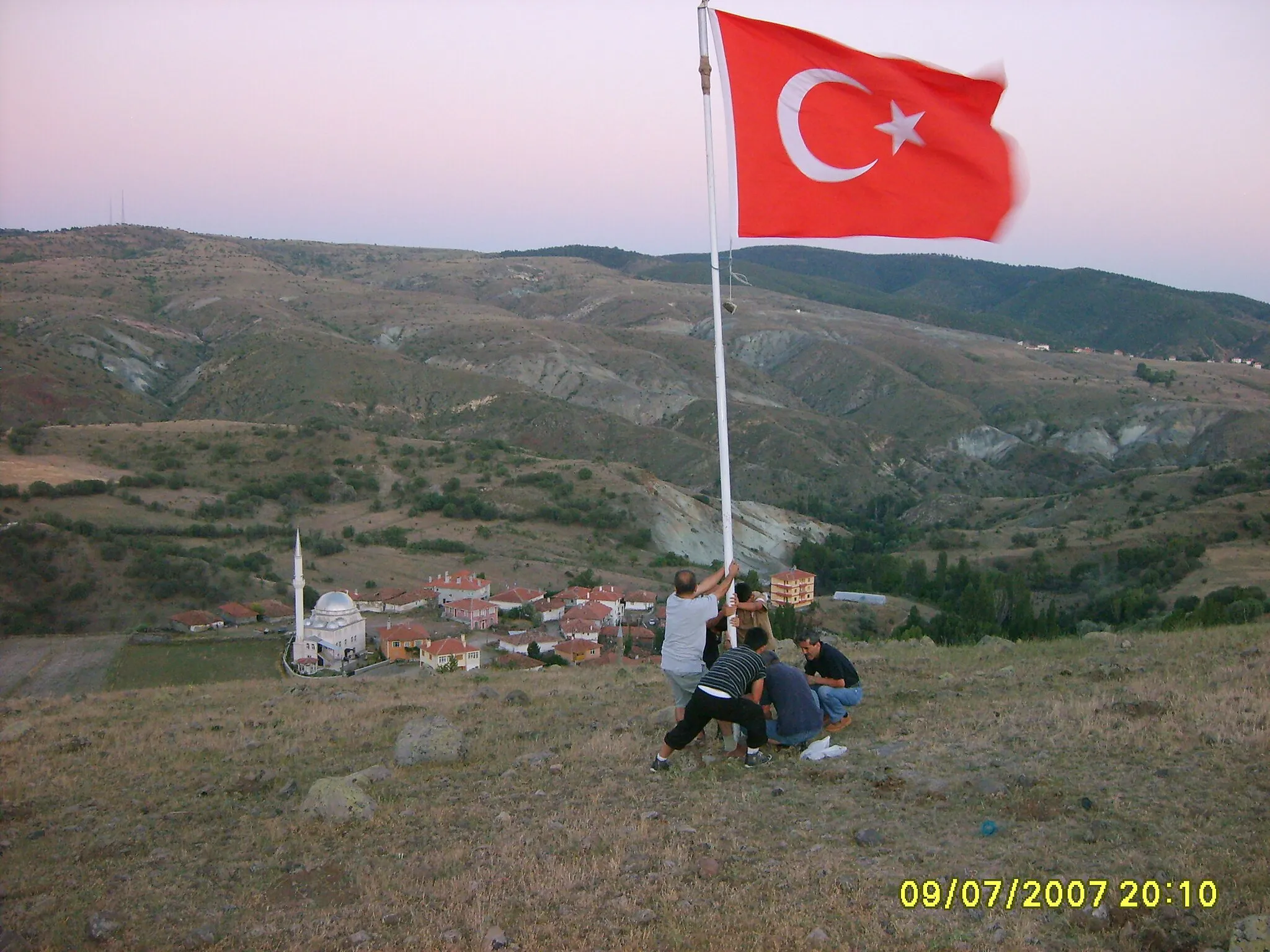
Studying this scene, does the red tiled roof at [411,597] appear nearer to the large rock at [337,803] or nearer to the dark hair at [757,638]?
the large rock at [337,803]

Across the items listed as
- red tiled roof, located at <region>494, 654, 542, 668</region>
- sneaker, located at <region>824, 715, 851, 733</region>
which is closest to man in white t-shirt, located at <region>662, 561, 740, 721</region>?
sneaker, located at <region>824, 715, 851, 733</region>

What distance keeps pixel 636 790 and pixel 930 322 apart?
659 ft

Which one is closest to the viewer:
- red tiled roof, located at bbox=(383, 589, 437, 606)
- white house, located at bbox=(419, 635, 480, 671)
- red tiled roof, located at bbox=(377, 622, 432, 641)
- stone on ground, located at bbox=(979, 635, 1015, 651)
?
stone on ground, located at bbox=(979, 635, 1015, 651)

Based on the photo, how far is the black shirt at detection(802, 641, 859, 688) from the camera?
28.8 feet

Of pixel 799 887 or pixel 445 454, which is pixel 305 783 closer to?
pixel 799 887

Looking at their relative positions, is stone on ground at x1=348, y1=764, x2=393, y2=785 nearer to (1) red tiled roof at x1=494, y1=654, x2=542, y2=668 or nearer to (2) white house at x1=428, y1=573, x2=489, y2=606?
(1) red tiled roof at x1=494, y1=654, x2=542, y2=668

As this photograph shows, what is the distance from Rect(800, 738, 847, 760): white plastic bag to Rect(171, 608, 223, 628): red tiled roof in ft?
112

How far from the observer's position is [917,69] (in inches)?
324

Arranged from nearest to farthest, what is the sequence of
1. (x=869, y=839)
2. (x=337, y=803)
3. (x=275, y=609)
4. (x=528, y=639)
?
(x=869, y=839) < (x=337, y=803) < (x=528, y=639) < (x=275, y=609)

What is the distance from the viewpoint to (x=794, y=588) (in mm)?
47031

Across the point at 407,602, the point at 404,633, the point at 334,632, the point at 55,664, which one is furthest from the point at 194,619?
the point at 407,602
